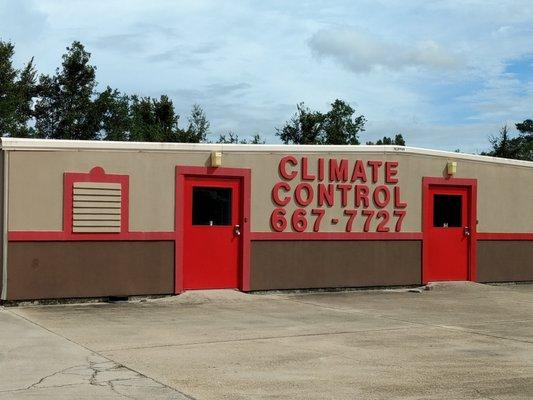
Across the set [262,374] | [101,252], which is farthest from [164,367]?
[101,252]

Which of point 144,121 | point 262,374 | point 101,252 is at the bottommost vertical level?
point 262,374

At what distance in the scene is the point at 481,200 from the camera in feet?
62.3

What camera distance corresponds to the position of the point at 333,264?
1706 cm

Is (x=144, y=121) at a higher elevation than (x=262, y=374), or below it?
higher

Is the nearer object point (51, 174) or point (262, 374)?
point (262, 374)

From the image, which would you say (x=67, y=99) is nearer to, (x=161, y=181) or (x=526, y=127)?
(x=161, y=181)

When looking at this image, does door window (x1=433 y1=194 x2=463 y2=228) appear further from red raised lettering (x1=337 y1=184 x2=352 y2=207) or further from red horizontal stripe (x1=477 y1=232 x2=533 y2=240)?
red raised lettering (x1=337 y1=184 x2=352 y2=207)

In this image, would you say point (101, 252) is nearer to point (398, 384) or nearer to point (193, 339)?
point (193, 339)

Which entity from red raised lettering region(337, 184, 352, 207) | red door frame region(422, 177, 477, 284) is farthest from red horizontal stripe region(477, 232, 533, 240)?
red raised lettering region(337, 184, 352, 207)

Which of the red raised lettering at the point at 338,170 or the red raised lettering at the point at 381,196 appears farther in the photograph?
the red raised lettering at the point at 381,196

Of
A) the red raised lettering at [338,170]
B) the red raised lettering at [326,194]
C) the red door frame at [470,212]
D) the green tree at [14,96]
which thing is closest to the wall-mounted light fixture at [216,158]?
the red raised lettering at [326,194]

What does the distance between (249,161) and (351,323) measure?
5.09 metres

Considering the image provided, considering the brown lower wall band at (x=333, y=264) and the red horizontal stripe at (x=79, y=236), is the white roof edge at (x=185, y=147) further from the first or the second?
the brown lower wall band at (x=333, y=264)

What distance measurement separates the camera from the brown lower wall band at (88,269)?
13938mm
